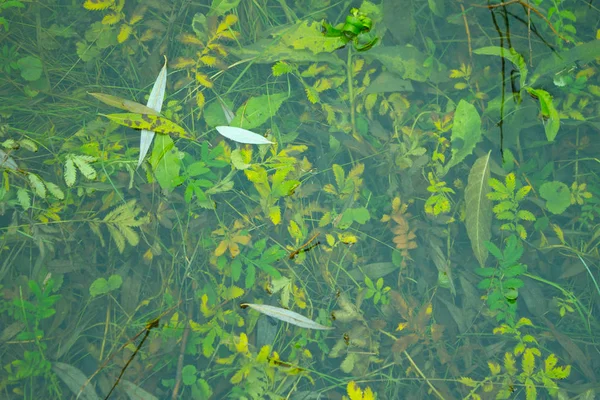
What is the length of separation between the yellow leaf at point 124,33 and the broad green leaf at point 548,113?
1.27 meters

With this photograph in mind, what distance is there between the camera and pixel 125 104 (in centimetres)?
172

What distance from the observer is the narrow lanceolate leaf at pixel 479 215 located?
1.66 metres

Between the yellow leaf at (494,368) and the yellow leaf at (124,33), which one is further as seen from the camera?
the yellow leaf at (124,33)

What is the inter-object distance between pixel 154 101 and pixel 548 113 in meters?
1.20

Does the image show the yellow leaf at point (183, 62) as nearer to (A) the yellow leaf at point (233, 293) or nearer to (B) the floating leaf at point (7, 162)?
(B) the floating leaf at point (7, 162)

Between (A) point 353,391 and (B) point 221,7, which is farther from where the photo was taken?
(B) point 221,7

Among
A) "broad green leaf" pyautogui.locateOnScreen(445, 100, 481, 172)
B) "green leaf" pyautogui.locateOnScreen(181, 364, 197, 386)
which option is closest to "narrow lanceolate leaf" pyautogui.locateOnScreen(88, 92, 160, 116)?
"green leaf" pyautogui.locateOnScreen(181, 364, 197, 386)

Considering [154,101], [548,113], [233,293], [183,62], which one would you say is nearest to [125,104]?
[154,101]

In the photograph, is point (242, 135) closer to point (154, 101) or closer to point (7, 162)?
point (154, 101)

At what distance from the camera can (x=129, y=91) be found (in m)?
1.76

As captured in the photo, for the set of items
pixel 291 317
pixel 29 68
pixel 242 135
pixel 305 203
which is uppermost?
pixel 29 68

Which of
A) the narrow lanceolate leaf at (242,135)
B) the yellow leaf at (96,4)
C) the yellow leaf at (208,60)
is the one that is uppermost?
the yellow leaf at (96,4)

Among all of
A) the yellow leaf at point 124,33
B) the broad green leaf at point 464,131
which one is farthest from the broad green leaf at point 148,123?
the broad green leaf at point 464,131

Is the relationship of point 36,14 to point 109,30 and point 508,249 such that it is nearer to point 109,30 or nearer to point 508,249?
point 109,30
